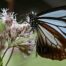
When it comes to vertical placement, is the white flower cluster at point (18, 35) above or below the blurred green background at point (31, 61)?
above

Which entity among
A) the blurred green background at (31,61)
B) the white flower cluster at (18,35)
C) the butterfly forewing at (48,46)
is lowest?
the blurred green background at (31,61)

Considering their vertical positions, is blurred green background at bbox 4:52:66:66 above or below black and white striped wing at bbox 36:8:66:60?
below

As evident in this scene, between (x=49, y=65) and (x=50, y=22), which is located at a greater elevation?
(x=50, y=22)

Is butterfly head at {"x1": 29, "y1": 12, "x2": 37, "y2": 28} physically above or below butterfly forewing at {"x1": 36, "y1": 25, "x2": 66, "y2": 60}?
above

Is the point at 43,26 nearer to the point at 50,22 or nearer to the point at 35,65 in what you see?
the point at 50,22

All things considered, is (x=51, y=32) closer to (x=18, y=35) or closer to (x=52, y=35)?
(x=52, y=35)

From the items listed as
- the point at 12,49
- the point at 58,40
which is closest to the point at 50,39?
the point at 58,40

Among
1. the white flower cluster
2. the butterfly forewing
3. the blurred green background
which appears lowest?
the blurred green background
